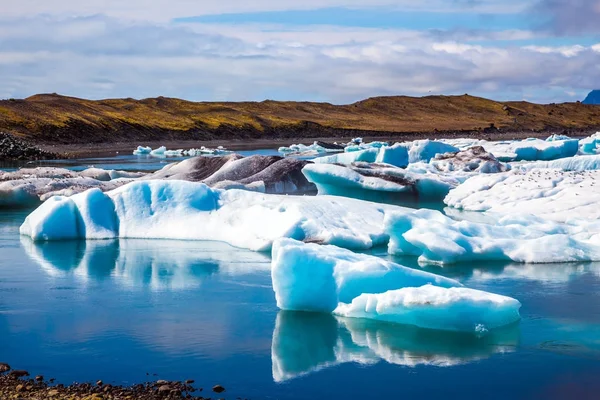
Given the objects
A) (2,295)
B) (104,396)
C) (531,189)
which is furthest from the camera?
(531,189)

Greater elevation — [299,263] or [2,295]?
[299,263]

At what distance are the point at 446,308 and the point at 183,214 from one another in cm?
722

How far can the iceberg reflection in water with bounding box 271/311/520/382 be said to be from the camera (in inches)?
270

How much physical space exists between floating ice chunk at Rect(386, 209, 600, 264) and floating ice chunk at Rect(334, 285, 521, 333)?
332 centimetres

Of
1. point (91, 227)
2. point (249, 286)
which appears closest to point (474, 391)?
point (249, 286)

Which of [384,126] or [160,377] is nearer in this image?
[160,377]

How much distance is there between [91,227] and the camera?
14.0 meters

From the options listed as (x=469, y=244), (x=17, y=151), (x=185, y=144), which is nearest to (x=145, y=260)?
(x=469, y=244)

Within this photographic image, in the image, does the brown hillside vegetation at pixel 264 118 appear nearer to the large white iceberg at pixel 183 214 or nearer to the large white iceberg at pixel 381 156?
the large white iceberg at pixel 381 156

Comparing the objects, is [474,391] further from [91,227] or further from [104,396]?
[91,227]

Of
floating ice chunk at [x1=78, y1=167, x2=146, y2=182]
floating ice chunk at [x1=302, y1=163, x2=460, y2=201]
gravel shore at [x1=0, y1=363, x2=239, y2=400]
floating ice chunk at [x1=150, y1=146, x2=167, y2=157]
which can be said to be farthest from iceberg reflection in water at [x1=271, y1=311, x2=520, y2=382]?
floating ice chunk at [x1=150, y1=146, x2=167, y2=157]

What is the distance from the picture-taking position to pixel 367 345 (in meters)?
7.33

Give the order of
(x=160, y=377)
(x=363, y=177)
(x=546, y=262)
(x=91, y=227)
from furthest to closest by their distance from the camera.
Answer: (x=363, y=177), (x=91, y=227), (x=546, y=262), (x=160, y=377)

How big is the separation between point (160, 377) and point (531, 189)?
13497 mm
